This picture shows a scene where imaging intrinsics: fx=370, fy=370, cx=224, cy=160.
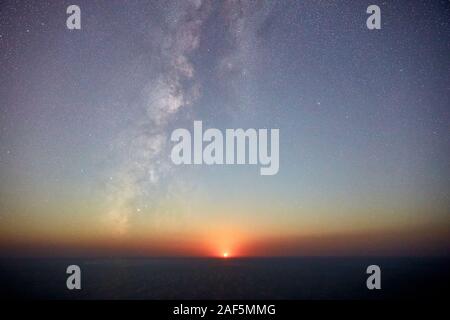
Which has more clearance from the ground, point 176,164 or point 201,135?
point 201,135

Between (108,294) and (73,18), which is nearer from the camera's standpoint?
(73,18)
